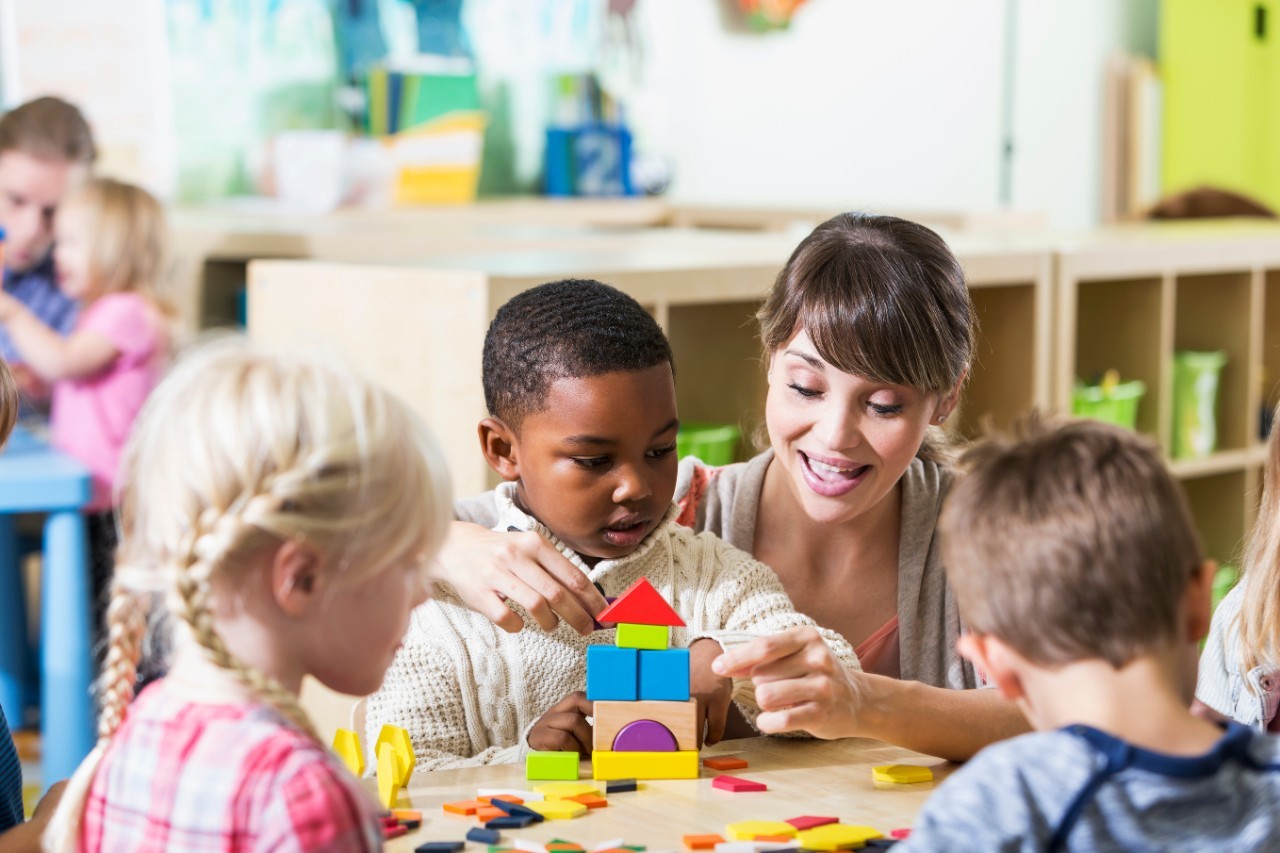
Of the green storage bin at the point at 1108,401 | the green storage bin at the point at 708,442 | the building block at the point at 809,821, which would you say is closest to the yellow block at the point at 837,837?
the building block at the point at 809,821

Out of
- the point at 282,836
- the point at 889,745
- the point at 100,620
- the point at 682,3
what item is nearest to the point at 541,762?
the point at 889,745

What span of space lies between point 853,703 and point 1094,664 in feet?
1.29

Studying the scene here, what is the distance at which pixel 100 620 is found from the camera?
307 cm

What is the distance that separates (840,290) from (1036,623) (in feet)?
2.19

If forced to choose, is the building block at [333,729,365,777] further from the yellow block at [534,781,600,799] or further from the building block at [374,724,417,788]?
the yellow block at [534,781,600,799]

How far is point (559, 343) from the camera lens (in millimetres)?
1421

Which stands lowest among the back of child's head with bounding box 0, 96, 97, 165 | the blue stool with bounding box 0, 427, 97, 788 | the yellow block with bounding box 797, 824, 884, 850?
the blue stool with bounding box 0, 427, 97, 788

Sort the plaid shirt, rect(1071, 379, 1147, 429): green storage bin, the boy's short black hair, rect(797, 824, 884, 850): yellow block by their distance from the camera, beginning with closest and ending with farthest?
the plaid shirt, rect(797, 824, 884, 850): yellow block, the boy's short black hair, rect(1071, 379, 1147, 429): green storage bin

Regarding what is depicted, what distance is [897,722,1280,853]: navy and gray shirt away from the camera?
821mm

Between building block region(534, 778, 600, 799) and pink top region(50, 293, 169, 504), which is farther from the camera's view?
pink top region(50, 293, 169, 504)

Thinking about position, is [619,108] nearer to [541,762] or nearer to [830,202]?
[830,202]

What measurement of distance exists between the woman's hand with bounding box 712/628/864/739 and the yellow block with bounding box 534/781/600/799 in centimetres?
13

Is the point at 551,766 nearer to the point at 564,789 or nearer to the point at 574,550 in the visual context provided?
the point at 564,789

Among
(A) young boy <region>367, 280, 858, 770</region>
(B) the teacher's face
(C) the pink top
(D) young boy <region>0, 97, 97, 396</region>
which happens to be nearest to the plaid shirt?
(A) young boy <region>367, 280, 858, 770</region>
